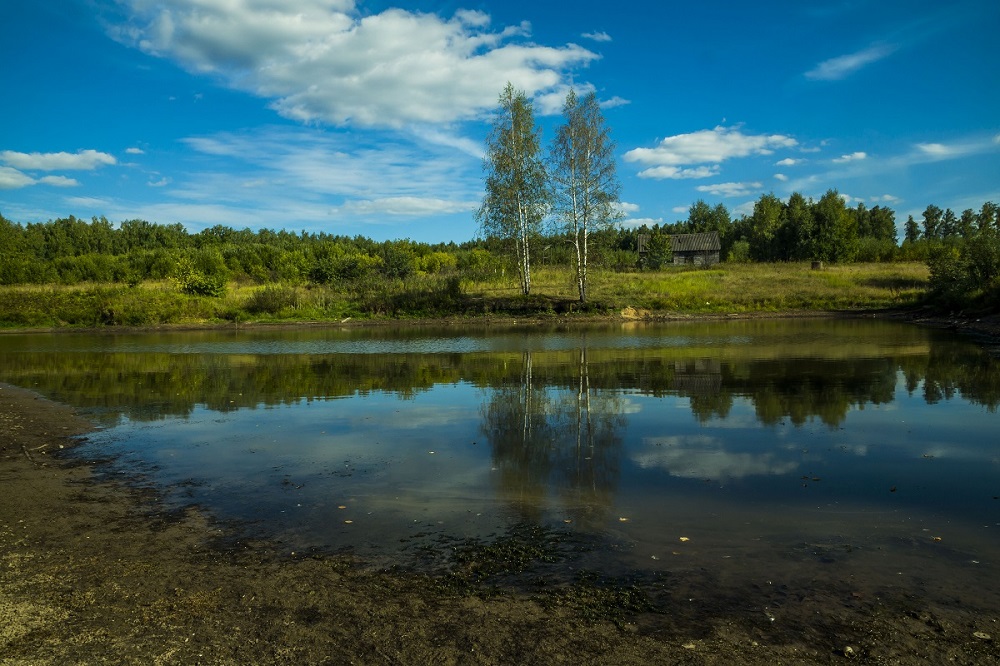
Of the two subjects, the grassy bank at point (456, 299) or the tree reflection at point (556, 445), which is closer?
the tree reflection at point (556, 445)

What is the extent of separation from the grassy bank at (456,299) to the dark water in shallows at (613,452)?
21674mm

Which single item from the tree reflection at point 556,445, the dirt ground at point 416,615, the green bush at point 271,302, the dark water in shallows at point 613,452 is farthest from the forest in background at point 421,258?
the dirt ground at point 416,615

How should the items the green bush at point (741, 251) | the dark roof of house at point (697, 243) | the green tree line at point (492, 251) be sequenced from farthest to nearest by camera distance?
the green bush at point (741, 251) → the dark roof of house at point (697, 243) → the green tree line at point (492, 251)

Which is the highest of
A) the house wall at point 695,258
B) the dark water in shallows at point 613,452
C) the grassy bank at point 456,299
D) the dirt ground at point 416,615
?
the house wall at point 695,258

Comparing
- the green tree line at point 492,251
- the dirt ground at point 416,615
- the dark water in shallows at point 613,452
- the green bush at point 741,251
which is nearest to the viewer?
the dirt ground at point 416,615

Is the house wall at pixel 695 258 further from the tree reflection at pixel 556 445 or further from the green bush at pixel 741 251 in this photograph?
the tree reflection at pixel 556 445

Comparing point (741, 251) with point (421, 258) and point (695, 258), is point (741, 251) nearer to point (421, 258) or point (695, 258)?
point (695, 258)

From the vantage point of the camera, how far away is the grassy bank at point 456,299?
4203 centimetres

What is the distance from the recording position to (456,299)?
145ft

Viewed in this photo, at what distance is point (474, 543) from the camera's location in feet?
18.9

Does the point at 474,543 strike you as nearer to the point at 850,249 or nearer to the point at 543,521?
the point at 543,521

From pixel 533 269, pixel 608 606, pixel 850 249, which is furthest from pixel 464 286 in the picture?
pixel 850 249

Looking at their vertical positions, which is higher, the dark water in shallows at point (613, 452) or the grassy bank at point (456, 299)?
the grassy bank at point (456, 299)

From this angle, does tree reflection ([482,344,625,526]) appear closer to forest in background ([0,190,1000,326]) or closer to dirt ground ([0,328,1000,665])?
dirt ground ([0,328,1000,665])
